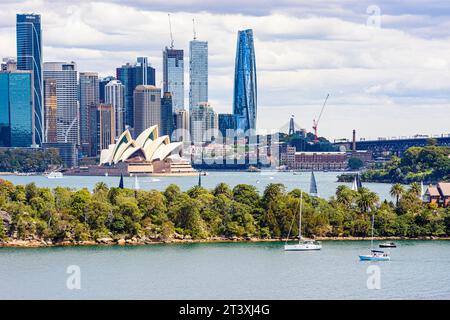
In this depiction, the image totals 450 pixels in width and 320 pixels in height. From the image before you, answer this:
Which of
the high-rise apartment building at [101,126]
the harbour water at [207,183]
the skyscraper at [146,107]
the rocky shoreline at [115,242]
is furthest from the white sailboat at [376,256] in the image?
the high-rise apartment building at [101,126]

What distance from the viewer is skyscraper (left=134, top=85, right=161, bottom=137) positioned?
98062 mm

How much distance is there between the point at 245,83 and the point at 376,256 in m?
84.8

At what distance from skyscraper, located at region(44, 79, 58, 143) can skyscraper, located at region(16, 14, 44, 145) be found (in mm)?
1037

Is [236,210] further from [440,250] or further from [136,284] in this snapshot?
[136,284]

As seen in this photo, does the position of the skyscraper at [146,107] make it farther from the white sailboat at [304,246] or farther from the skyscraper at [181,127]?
the white sailboat at [304,246]

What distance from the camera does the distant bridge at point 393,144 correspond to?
92062mm

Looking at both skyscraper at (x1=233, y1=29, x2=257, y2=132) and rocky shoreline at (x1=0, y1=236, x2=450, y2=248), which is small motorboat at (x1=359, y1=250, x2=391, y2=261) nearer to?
rocky shoreline at (x1=0, y1=236, x2=450, y2=248)

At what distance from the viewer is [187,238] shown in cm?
2273

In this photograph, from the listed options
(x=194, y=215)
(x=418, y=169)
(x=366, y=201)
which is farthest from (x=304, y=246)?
(x=418, y=169)

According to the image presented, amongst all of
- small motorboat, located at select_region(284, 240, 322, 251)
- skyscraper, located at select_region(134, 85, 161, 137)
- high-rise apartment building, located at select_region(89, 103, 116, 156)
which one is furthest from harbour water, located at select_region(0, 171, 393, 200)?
high-rise apartment building, located at select_region(89, 103, 116, 156)

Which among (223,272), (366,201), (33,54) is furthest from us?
(33,54)

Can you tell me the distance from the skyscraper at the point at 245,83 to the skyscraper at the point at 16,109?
2072cm

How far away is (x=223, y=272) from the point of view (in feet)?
55.8

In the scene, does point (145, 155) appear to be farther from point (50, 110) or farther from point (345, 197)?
point (345, 197)
